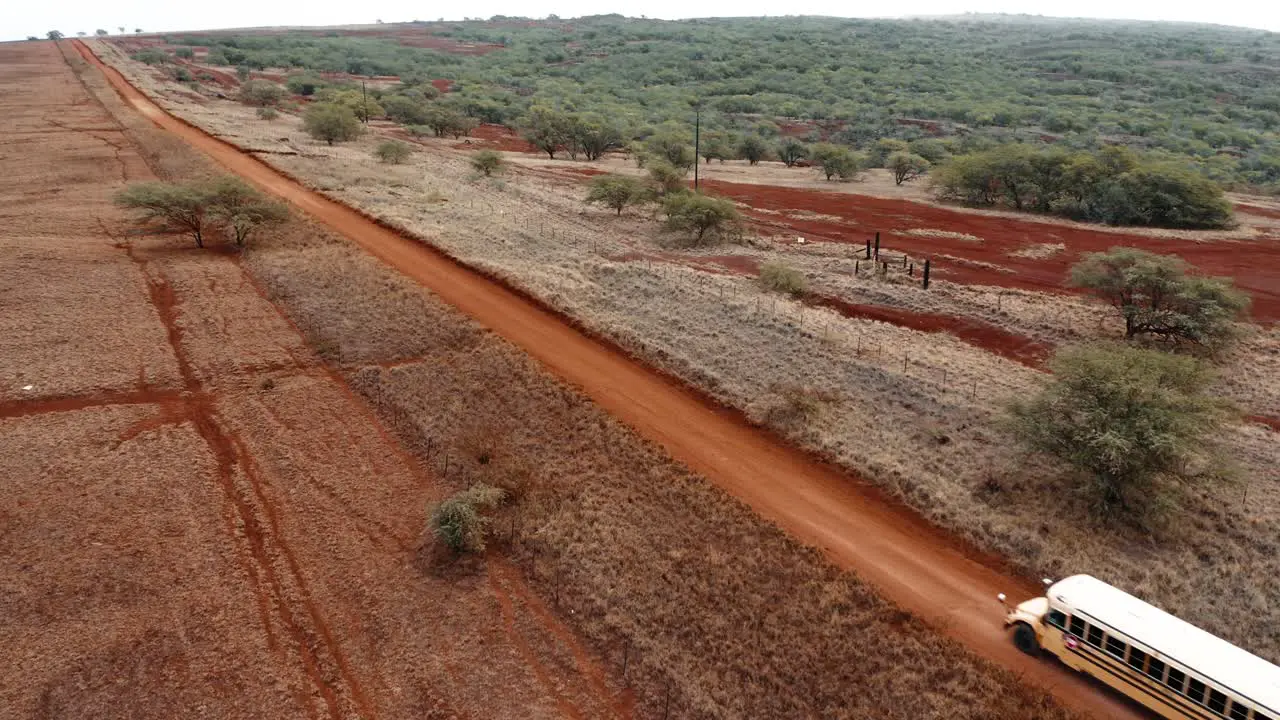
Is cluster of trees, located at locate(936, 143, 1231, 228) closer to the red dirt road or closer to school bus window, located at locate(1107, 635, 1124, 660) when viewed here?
the red dirt road

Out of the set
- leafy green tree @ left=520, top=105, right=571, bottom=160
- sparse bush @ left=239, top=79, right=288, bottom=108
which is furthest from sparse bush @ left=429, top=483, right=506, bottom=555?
sparse bush @ left=239, top=79, right=288, bottom=108

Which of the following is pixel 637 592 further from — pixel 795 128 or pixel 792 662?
pixel 795 128

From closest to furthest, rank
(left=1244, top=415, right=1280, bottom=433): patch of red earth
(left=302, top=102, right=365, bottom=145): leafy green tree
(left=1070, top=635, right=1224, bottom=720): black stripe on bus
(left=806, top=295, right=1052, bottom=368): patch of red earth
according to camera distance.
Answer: (left=1070, top=635, right=1224, bottom=720): black stripe on bus, (left=1244, top=415, right=1280, bottom=433): patch of red earth, (left=806, top=295, right=1052, bottom=368): patch of red earth, (left=302, top=102, right=365, bottom=145): leafy green tree

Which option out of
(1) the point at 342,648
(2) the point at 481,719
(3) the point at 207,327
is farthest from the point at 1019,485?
(3) the point at 207,327

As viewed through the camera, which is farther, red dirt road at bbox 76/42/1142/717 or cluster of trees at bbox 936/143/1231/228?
cluster of trees at bbox 936/143/1231/228


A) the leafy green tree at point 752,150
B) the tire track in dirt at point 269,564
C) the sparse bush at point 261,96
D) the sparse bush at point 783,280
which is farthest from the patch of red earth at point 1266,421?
the sparse bush at point 261,96

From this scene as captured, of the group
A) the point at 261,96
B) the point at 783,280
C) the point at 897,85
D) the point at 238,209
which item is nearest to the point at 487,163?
the point at 238,209
